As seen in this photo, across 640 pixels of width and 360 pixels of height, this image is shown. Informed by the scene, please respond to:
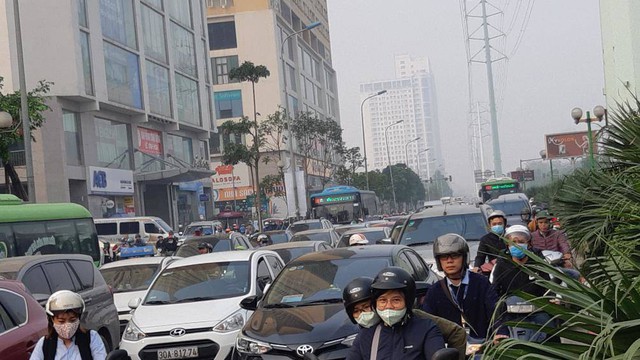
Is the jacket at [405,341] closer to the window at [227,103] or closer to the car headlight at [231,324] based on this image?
the car headlight at [231,324]

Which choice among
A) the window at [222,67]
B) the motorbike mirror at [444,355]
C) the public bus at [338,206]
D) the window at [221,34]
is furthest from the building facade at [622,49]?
the window at [221,34]

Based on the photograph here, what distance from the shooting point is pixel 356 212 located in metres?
47.8

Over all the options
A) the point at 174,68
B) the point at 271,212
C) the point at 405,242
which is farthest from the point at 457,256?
the point at 271,212

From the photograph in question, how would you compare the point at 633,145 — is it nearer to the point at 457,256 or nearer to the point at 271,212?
the point at 457,256

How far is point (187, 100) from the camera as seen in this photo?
63.2 m

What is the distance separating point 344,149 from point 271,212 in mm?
13254

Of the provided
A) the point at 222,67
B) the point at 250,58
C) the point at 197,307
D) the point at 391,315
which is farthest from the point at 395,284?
the point at 222,67

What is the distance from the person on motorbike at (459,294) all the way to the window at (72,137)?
4182 cm

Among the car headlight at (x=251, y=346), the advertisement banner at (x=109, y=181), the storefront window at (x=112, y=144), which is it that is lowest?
the car headlight at (x=251, y=346)

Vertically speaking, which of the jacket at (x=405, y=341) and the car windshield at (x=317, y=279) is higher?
the jacket at (x=405, y=341)

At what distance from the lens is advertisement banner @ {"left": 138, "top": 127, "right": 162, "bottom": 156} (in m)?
55.7

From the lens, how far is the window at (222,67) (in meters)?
94.9

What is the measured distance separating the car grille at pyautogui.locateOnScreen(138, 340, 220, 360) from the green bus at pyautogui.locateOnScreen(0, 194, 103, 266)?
11.4 metres

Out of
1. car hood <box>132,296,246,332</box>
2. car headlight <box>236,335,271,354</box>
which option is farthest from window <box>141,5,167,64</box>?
car headlight <box>236,335,271,354</box>
